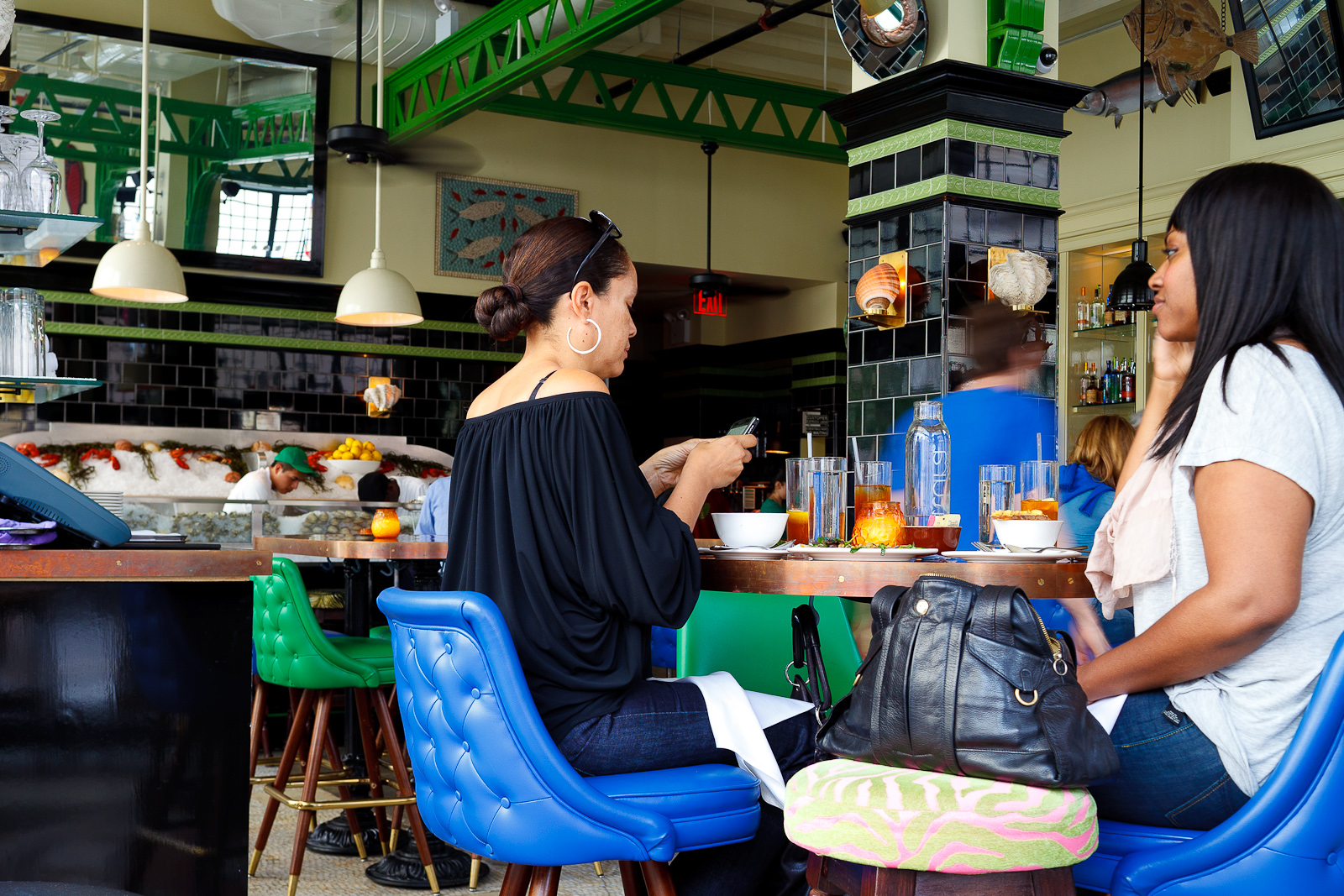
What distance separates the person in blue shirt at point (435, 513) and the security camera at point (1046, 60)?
2786mm

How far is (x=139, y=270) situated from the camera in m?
5.70

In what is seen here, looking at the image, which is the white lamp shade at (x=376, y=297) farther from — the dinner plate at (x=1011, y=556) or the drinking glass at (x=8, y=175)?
the dinner plate at (x=1011, y=556)

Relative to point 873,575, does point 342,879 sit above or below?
below

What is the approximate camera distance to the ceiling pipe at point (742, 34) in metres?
7.81

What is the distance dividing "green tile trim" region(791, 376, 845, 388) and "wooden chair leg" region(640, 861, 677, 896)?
Result: 881 centimetres

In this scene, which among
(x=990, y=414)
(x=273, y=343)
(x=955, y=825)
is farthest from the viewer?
(x=273, y=343)

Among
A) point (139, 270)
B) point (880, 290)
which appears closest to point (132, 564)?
point (880, 290)

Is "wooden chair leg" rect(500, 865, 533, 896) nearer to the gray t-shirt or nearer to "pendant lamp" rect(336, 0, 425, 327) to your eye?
the gray t-shirt

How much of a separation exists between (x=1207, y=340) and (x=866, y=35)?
3.21m

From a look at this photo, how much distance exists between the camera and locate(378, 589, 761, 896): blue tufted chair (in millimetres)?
1803

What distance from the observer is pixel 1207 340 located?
1674 millimetres

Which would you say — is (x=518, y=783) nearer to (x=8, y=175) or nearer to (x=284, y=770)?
(x=8, y=175)

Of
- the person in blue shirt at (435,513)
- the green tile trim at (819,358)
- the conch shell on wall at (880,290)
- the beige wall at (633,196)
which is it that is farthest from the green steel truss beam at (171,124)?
the conch shell on wall at (880,290)

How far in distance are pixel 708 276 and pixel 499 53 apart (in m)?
2.68
